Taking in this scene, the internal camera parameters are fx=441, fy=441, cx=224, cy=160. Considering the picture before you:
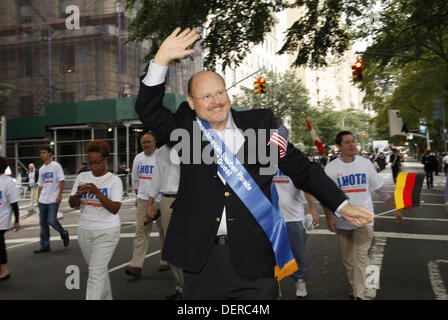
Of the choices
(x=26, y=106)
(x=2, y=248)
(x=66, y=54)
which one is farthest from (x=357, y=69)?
(x=26, y=106)

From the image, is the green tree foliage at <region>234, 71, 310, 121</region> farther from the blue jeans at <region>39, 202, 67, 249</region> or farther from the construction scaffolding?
the blue jeans at <region>39, 202, 67, 249</region>

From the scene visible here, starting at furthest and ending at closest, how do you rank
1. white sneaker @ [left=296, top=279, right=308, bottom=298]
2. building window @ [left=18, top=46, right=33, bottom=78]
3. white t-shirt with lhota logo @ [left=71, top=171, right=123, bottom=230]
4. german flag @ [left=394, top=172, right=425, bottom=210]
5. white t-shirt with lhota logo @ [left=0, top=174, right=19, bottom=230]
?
building window @ [left=18, top=46, right=33, bottom=78], white t-shirt with lhota logo @ [left=0, top=174, right=19, bottom=230], white sneaker @ [left=296, top=279, right=308, bottom=298], white t-shirt with lhota logo @ [left=71, top=171, right=123, bottom=230], german flag @ [left=394, top=172, right=425, bottom=210]

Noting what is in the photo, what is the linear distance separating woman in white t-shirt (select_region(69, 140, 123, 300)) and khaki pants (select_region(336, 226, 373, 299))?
100 inches

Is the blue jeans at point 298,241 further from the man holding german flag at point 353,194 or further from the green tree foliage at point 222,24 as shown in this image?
the green tree foliage at point 222,24

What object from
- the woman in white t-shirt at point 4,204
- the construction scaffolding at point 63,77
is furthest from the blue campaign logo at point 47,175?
the construction scaffolding at point 63,77

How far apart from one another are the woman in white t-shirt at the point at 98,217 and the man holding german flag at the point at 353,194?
2296 mm

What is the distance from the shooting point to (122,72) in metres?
29.3

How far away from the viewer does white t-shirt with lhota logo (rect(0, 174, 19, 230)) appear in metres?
6.34

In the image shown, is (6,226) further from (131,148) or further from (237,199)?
(131,148)

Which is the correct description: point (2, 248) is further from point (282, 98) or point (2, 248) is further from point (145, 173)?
point (282, 98)

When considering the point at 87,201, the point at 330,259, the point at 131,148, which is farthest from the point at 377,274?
the point at 131,148

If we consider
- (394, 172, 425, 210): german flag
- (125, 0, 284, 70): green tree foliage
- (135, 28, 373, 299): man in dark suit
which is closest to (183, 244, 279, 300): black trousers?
(135, 28, 373, 299): man in dark suit

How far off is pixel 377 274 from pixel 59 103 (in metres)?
25.4

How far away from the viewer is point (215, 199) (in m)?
2.31
